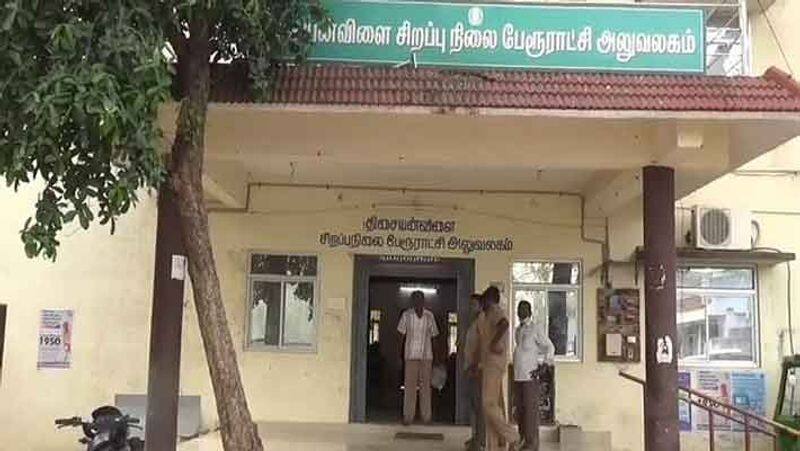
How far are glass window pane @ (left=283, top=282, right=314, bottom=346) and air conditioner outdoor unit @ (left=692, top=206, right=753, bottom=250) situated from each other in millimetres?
4704

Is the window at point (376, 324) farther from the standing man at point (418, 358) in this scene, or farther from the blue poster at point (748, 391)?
the blue poster at point (748, 391)

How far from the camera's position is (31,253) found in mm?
4938

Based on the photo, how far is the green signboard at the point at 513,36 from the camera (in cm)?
694

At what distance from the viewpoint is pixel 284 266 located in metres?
11.0

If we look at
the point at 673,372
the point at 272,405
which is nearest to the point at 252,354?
the point at 272,405

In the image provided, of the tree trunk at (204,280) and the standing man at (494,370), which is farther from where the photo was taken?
the standing man at (494,370)

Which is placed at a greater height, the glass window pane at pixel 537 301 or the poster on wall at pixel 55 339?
the glass window pane at pixel 537 301

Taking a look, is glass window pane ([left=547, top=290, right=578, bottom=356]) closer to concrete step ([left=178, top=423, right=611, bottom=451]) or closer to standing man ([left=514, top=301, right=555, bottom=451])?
concrete step ([left=178, top=423, right=611, bottom=451])

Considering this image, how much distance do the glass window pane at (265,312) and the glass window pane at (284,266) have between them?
16cm

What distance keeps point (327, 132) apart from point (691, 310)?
5703 millimetres

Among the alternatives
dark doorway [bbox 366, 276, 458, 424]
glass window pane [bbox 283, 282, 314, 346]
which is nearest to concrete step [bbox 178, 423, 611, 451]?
dark doorway [bbox 366, 276, 458, 424]

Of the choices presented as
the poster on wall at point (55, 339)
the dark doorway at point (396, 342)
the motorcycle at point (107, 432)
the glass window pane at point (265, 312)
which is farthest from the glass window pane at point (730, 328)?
the poster on wall at point (55, 339)

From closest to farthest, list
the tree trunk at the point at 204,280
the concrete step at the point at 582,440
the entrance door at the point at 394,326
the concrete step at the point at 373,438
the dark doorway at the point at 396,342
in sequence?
the tree trunk at the point at 204,280 → the concrete step at the point at 373,438 → the concrete step at the point at 582,440 → the entrance door at the point at 394,326 → the dark doorway at the point at 396,342

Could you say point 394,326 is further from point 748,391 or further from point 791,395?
point 791,395
